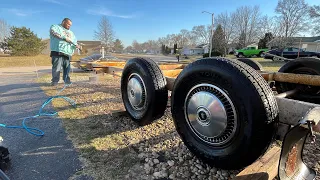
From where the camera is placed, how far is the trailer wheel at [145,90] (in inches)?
94.7

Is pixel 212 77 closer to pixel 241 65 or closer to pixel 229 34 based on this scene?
pixel 241 65

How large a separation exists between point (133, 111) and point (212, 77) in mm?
1602

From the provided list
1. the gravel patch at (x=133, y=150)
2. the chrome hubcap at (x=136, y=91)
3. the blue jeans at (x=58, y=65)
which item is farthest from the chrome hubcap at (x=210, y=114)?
the blue jeans at (x=58, y=65)

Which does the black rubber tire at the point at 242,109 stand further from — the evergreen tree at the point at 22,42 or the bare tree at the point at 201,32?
the bare tree at the point at 201,32

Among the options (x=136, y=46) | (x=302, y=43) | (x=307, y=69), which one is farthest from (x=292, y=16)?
(x=136, y=46)

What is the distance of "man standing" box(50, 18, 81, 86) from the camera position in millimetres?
5820

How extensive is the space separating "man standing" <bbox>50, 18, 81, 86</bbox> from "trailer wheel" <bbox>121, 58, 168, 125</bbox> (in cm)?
388

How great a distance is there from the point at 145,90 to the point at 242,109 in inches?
52.9

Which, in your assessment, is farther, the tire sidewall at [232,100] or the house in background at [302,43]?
the house in background at [302,43]

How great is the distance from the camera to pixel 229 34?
52156 millimetres

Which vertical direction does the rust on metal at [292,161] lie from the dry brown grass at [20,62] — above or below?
below

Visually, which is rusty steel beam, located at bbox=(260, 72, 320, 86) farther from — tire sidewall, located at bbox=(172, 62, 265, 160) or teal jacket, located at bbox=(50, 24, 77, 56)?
teal jacket, located at bbox=(50, 24, 77, 56)

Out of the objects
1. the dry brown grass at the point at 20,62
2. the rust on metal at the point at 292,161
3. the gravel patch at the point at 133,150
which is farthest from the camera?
the dry brown grass at the point at 20,62

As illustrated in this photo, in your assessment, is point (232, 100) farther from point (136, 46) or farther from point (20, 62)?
point (136, 46)
